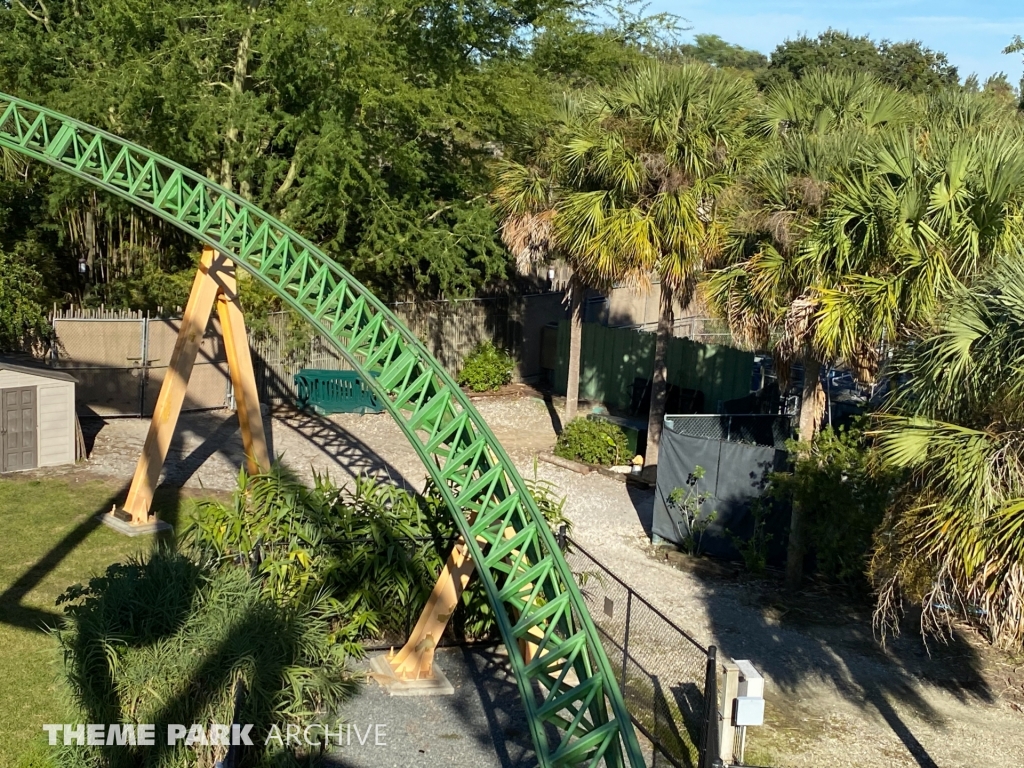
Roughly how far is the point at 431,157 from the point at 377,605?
44.8 ft

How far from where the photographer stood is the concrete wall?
15.3m

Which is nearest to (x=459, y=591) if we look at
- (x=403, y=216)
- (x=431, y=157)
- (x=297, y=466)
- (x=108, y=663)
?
(x=108, y=663)

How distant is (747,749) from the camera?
869 centimetres

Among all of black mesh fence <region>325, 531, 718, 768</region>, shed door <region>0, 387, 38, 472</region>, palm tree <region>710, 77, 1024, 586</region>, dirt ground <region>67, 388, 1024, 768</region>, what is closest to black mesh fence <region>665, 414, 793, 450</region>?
dirt ground <region>67, 388, 1024, 768</region>

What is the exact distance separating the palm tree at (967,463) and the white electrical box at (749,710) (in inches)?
44.0

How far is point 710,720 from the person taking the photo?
7801mm

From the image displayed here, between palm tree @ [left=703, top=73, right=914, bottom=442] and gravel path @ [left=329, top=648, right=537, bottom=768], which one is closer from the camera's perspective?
gravel path @ [left=329, top=648, right=537, bottom=768]

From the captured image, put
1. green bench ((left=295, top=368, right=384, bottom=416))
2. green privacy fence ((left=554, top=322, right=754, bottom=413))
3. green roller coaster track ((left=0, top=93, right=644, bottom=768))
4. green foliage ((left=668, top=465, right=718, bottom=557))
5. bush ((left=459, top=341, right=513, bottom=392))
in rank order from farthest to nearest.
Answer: bush ((left=459, top=341, right=513, bottom=392)) < green privacy fence ((left=554, top=322, right=754, bottom=413)) < green bench ((left=295, top=368, right=384, bottom=416)) < green foliage ((left=668, top=465, right=718, bottom=557)) < green roller coaster track ((left=0, top=93, right=644, bottom=768))

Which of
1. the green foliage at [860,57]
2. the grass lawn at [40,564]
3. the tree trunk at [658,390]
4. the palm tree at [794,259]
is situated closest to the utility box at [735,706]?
the palm tree at [794,259]

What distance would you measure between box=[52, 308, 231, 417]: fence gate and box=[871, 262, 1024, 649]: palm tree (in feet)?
48.4

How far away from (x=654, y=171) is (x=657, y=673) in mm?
8077

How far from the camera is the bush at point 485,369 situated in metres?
22.9

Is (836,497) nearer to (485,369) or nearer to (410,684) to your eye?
(410,684)

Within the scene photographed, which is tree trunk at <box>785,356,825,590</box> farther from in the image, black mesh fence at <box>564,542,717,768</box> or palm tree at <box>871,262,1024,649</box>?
palm tree at <box>871,262,1024,649</box>
